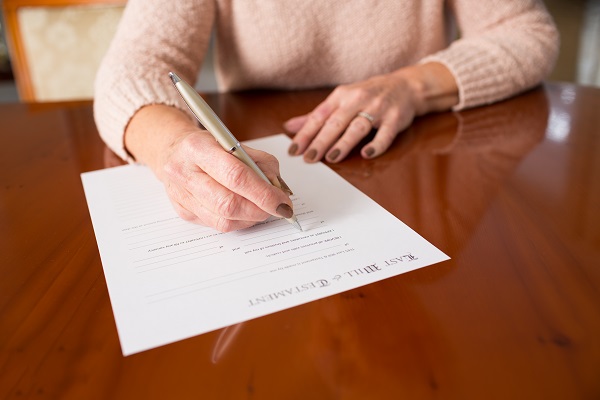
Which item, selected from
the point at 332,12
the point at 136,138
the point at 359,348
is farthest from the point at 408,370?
the point at 332,12

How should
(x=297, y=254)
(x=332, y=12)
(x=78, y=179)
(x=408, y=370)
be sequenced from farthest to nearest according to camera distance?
(x=332, y=12)
(x=78, y=179)
(x=297, y=254)
(x=408, y=370)

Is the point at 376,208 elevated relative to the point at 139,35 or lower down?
lower down

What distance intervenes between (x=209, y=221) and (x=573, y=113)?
59cm

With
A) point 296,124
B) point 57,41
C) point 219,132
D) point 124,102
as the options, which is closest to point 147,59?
point 124,102

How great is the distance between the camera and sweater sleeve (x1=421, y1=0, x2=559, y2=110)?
0.80 m

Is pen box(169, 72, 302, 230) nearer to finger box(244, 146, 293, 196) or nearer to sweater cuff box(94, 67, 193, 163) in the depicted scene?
finger box(244, 146, 293, 196)

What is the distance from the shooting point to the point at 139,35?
2.56 feet

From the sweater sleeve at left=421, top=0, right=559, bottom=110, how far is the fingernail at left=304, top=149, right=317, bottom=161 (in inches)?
11.0

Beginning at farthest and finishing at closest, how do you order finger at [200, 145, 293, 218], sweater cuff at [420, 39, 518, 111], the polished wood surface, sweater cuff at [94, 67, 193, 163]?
sweater cuff at [420, 39, 518, 111]
sweater cuff at [94, 67, 193, 163]
finger at [200, 145, 293, 218]
the polished wood surface

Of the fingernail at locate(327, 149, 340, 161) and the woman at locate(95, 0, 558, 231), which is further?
the fingernail at locate(327, 149, 340, 161)

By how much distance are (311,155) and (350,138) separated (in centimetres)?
6

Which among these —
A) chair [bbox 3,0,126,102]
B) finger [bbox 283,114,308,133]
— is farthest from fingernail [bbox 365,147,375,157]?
chair [bbox 3,0,126,102]

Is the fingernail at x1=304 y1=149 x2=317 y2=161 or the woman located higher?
the woman

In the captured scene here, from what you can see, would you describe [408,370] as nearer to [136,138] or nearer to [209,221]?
[209,221]
